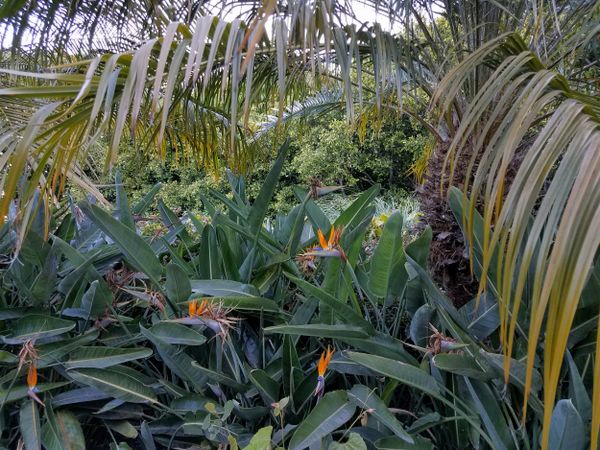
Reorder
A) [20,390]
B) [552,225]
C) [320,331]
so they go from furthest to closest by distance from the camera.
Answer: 1. [20,390]
2. [320,331]
3. [552,225]

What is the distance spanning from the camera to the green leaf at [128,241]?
159 cm

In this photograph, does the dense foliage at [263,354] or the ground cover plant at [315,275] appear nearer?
the ground cover plant at [315,275]

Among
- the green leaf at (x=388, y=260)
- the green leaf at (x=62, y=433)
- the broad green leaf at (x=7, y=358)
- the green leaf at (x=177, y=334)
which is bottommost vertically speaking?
the green leaf at (x=62, y=433)

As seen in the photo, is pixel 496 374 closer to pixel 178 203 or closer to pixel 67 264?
pixel 67 264

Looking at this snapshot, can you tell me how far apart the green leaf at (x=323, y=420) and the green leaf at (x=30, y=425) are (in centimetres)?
75

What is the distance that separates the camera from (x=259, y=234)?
6.17ft

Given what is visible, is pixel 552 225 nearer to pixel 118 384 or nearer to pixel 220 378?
pixel 220 378

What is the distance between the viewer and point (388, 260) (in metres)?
1.45

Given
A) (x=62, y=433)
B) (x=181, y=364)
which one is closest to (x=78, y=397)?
(x=62, y=433)

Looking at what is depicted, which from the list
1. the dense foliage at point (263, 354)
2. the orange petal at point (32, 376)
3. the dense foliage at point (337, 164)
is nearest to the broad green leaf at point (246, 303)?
the dense foliage at point (263, 354)

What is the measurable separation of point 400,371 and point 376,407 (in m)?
0.11

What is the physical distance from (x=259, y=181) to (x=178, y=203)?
1.66m

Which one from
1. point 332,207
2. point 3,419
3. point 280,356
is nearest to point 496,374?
point 280,356

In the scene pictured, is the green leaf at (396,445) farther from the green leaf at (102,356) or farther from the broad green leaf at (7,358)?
the broad green leaf at (7,358)
